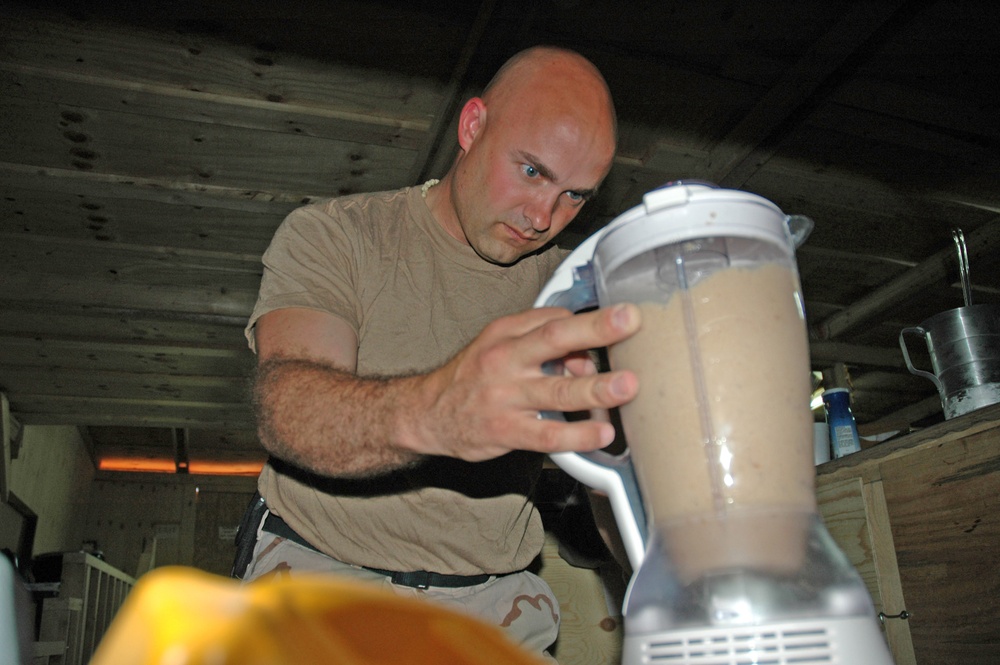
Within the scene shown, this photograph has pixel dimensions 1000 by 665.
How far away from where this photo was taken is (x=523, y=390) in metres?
0.62

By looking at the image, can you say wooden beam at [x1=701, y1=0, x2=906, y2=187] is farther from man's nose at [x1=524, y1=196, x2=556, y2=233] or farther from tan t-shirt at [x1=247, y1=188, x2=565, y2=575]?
tan t-shirt at [x1=247, y1=188, x2=565, y2=575]

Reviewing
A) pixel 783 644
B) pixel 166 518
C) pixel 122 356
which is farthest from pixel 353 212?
pixel 166 518

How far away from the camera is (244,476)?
6902 mm

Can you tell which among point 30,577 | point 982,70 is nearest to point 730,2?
point 982,70

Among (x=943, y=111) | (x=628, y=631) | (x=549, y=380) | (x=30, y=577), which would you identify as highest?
(x=943, y=111)

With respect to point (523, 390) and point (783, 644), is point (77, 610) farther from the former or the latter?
point (783, 644)

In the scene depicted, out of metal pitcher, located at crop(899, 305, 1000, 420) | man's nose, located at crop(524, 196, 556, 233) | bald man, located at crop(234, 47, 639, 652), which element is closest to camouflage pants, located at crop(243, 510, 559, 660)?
bald man, located at crop(234, 47, 639, 652)

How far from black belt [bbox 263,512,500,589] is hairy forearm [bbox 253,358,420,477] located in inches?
14.9

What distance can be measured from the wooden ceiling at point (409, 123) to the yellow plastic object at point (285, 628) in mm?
1828

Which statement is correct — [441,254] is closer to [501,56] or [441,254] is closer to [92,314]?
[501,56]

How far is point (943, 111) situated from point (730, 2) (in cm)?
87

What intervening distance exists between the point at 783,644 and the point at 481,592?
2.81ft

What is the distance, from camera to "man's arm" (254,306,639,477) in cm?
59

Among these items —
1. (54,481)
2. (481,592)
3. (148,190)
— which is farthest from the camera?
(54,481)
